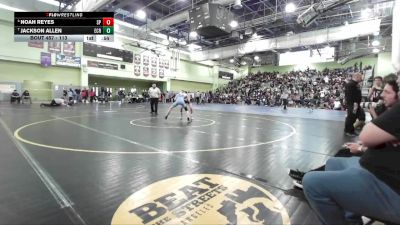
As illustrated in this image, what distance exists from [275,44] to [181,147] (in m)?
20.5

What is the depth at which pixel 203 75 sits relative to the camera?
3675 centimetres

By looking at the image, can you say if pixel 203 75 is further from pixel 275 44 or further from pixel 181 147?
pixel 181 147

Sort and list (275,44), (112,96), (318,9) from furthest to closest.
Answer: (112,96) < (275,44) < (318,9)

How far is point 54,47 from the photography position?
21.4 metres

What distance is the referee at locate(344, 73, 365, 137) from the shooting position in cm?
679

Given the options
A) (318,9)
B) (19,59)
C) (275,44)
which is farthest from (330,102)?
(19,59)

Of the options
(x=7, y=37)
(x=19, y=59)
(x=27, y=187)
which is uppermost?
(x=7, y=37)

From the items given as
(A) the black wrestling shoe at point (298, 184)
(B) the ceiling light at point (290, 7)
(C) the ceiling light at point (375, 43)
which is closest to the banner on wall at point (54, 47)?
(B) the ceiling light at point (290, 7)

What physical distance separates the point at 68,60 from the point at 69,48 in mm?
1065

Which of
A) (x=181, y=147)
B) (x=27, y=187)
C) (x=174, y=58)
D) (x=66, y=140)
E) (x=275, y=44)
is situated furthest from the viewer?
(x=174, y=58)

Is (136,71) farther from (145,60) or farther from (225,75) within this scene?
(225,75)

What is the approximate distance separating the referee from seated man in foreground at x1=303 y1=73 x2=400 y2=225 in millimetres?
6072
